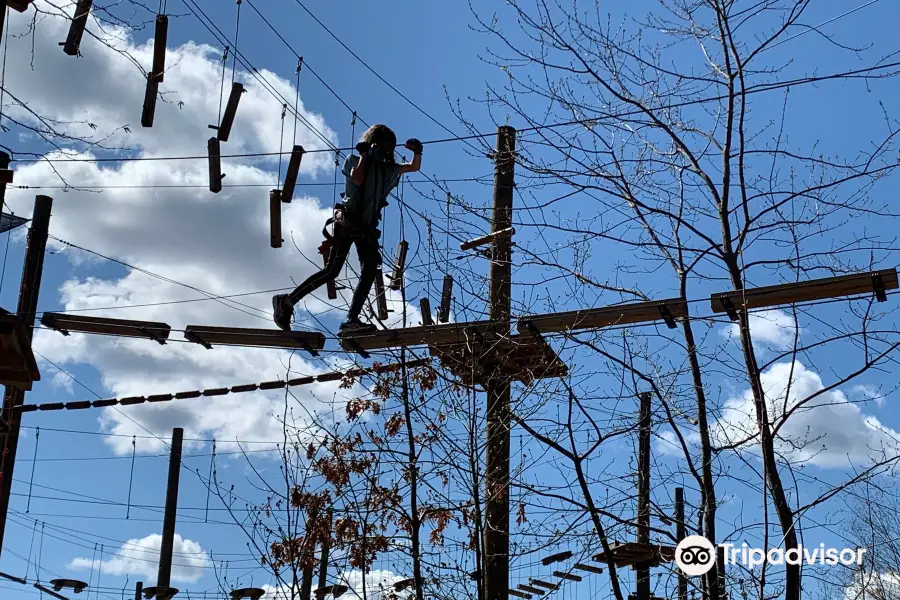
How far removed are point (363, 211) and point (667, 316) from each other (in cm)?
266

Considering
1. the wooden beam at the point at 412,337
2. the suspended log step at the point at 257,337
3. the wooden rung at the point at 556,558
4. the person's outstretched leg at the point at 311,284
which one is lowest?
the wooden rung at the point at 556,558

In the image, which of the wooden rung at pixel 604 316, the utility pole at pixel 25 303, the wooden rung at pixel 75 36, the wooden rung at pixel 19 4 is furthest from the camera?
the utility pole at pixel 25 303

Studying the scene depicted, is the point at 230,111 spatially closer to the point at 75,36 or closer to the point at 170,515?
the point at 75,36

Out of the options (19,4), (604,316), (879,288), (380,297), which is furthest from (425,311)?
(19,4)

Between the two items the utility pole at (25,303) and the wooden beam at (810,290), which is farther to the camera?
the utility pole at (25,303)

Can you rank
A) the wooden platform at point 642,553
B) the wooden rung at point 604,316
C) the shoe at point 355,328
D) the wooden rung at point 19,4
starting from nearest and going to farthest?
the wooden rung at point 19,4
the wooden platform at point 642,553
the wooden rung at point 604,316
the shoe at point 355,328

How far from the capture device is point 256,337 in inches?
356

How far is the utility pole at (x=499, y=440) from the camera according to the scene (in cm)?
708

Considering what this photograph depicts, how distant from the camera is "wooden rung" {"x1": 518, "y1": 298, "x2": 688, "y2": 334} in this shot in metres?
7.81

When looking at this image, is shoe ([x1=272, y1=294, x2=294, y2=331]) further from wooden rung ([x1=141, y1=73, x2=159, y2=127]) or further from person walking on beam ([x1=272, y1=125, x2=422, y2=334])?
wooden rung ([x1=141, y1=73, x2=159, y2=127])

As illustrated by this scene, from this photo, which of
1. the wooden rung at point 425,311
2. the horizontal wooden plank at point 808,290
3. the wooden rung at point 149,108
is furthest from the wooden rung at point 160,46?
the horizontal wooden plank at point 808,290

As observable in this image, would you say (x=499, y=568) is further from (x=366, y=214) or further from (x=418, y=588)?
(x=366, y=214)

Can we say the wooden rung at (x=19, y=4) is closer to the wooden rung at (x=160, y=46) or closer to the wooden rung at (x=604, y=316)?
the wooden rung at (x=160, y=46)

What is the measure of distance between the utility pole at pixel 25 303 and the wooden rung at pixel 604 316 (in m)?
5.47
